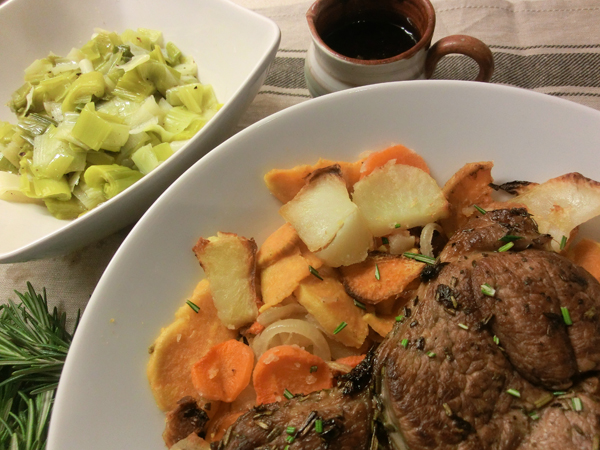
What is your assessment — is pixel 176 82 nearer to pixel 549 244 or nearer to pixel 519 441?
pixel 549 244

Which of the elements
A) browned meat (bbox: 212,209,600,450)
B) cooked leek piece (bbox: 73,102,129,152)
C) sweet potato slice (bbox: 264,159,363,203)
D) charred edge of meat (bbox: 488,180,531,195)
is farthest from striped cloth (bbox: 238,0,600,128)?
browned meat (bbox: 212,209,600,450)

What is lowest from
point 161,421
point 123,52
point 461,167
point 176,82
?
point 161,421

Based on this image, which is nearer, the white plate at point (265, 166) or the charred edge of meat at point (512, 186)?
the white plate at point (265, 166)

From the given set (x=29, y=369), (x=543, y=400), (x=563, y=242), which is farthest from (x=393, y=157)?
(x=29, y=369)

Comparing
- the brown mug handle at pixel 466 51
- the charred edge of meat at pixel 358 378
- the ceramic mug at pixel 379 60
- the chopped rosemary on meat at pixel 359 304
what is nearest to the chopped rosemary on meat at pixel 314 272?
the chopped rosemary on meat at pixel 359 304

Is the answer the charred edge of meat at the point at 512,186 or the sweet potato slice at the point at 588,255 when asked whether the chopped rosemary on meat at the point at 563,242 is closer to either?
the sweet potato slice at the point at 588,255

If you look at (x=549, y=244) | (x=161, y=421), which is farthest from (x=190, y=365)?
(x=549, y=244)
